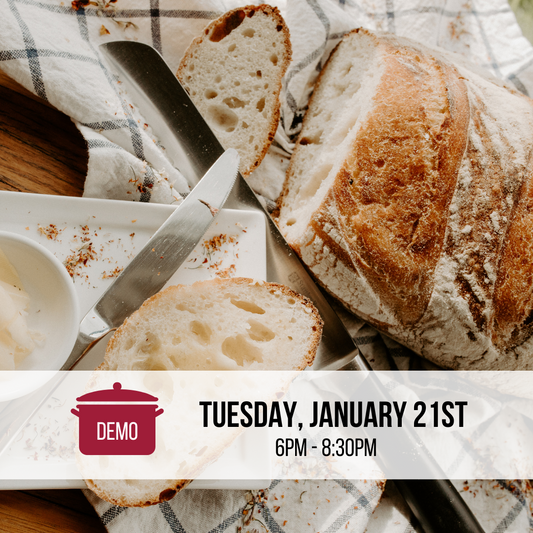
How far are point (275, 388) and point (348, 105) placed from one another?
→ 1038 mm

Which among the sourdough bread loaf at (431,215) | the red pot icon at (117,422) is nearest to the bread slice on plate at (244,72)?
the sourdough bread loaf at (431,215)

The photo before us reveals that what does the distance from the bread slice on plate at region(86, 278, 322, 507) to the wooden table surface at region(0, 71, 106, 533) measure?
271 millimetres

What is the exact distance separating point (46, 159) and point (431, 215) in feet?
4.22

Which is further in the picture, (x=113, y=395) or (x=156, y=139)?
(x=156, y=139)

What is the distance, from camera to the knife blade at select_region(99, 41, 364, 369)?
166cm

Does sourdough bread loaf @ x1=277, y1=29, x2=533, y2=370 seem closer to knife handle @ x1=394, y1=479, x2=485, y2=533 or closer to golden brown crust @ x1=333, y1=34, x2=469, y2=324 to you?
golden brown crust @ x1=333, y1=34, x2=469, y2=324

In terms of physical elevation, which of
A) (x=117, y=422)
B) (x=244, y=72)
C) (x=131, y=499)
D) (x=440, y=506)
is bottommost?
(x=440, y=506)

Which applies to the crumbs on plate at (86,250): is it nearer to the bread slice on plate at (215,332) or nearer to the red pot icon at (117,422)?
the bread slice on plate at (215,332)

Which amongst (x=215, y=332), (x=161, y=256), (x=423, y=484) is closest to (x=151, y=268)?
(x=161, y=256)

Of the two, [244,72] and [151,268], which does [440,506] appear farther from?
[244,72]

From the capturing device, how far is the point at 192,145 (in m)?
1.68

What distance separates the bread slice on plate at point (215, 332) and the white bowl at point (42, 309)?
0.46 feet

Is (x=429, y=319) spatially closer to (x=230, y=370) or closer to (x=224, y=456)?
(x=230, y=370)

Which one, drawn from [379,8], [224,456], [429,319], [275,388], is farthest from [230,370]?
[379,8]
